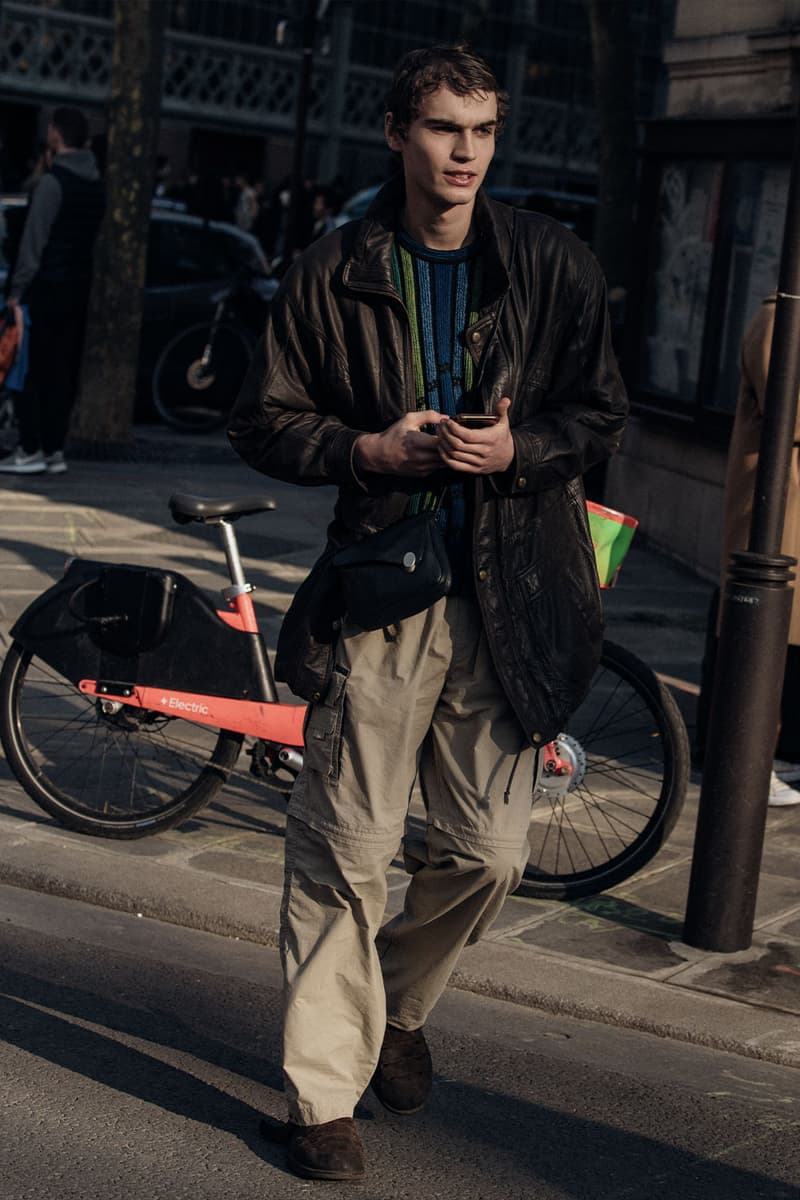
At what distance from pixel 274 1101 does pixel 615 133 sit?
13723mm

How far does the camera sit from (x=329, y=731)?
3.66 meters

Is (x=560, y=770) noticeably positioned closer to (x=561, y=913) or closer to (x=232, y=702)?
(x=561, y=913)

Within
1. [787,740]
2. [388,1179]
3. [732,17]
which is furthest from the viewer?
[732,17]

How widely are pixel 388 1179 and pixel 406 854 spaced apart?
594mm

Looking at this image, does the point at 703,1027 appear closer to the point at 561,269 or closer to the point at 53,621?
the point at 561,269

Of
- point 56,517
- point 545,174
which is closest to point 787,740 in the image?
point 56,517

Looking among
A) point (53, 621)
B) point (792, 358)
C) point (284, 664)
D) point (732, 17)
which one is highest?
point (732, 17)

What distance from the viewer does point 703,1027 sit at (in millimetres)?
4559

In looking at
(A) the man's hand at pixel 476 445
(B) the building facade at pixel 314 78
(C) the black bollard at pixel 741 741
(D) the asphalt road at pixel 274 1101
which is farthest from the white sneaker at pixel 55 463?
(B) the building facade at pixel 314 78

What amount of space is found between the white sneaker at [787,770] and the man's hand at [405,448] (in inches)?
137

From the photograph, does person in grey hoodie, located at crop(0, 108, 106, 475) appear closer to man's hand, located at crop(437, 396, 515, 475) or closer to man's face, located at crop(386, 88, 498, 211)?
man's face, located at crop(386, 88, 498, 211)

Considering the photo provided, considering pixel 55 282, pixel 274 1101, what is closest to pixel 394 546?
pixel 274 1101

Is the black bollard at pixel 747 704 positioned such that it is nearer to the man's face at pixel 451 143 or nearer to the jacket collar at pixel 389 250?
the jacket collar at pixel 389 250

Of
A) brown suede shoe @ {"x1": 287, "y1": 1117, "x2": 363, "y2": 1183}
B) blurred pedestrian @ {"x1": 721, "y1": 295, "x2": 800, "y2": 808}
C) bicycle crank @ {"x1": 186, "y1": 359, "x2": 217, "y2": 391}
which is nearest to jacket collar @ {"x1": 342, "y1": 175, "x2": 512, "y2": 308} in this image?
brown suede shoe @ {"x1": 287, "y1": 1117, "x2": 363, "y2": 1183}
